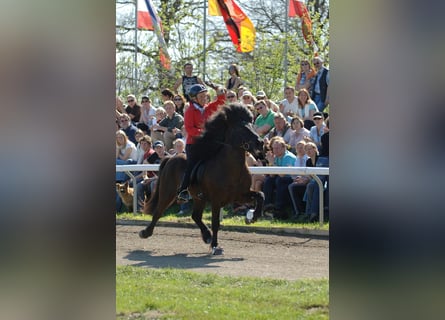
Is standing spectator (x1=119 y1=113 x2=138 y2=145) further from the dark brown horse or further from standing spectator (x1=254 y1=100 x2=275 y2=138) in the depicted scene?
the dark brown horse

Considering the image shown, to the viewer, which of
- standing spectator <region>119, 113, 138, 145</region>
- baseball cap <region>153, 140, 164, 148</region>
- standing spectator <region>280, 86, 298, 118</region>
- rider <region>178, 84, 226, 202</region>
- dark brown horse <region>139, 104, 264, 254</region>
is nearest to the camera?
dark brown horse <region>139, 104, 264, 254</region>

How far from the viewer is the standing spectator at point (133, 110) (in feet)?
44.9

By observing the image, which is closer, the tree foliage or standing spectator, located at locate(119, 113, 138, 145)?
standing spectator, located at locate(119, 113, 138, 145)

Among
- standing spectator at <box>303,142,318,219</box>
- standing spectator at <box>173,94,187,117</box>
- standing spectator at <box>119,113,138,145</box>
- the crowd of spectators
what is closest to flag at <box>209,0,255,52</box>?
the crowd of spectators

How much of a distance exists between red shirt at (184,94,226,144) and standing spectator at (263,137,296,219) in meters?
1.21

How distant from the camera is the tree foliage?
19188 millimetres

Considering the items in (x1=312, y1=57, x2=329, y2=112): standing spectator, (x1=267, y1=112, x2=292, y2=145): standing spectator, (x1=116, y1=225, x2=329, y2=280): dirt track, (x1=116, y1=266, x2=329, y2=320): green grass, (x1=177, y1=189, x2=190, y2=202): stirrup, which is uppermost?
(x1=312, y1=57, x2=329, y2=112): standing spectator

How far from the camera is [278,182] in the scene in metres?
10.3
